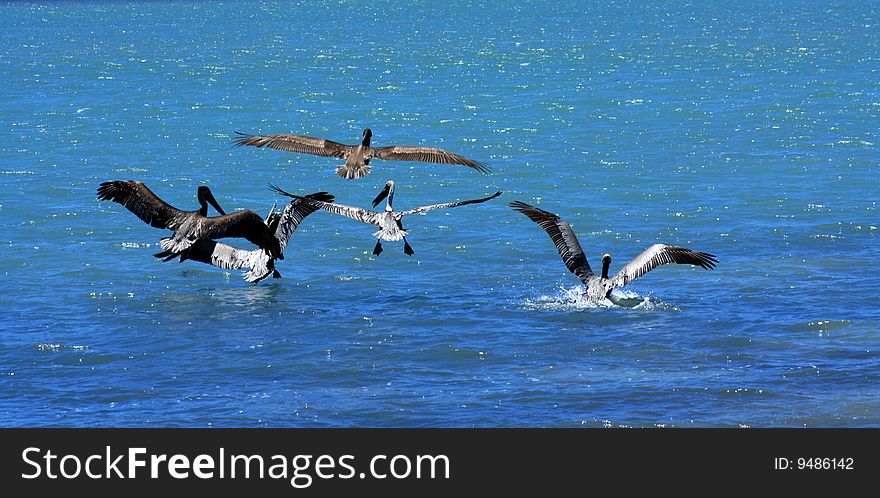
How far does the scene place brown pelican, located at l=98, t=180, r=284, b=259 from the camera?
90.3ft

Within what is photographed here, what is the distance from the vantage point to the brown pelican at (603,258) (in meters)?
28.1

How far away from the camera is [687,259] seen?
28.0m

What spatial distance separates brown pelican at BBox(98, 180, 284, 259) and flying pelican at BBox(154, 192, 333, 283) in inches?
89.3

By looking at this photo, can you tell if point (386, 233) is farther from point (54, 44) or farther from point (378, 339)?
point (54, 44)

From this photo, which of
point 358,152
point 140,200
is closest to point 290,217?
point 358,152

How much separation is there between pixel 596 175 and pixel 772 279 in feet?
55.2

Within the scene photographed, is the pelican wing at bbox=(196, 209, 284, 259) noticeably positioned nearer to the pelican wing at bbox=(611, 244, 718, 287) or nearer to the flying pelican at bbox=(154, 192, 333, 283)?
the flying pelican at bbox=(154, 192, 333, 283)

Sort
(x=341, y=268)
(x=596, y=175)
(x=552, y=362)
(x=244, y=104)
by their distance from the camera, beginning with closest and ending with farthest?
(x=552, y=362)
(x=341, y=268)
(x=596, y=175)
(x=244, y=104)

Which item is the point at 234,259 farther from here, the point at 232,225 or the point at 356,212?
the point at 232,225

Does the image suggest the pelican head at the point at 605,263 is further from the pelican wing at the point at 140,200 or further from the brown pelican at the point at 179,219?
the pelican wing at the point at 140,200

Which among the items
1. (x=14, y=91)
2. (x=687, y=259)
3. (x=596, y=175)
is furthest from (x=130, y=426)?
(x=14, y=91)

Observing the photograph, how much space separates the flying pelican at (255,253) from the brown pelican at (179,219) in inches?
89.3

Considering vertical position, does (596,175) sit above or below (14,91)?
below

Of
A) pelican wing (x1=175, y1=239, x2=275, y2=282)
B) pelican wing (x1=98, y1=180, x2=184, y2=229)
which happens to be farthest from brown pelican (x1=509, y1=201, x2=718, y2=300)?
pelican wing (x1=98, y1=180, x2=184, y2=229)
